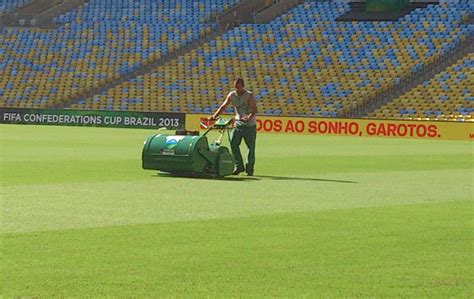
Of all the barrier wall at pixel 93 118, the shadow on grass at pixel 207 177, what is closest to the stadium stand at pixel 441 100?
the barrier wall at pixel 93 118

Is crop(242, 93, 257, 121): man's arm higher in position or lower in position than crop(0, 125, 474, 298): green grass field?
higher

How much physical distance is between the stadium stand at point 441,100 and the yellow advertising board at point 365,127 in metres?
2.64

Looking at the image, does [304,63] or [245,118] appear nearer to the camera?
[245,118]

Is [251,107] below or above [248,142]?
above

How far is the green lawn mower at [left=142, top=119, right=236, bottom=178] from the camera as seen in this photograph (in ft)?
68.5

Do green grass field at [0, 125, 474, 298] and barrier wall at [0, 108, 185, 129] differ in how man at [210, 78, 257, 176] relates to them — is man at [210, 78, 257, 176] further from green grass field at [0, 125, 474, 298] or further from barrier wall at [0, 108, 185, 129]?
barrier wall at [0, 108, 185, 129]

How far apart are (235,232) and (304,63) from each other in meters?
43.1

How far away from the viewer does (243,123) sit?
2220 cm

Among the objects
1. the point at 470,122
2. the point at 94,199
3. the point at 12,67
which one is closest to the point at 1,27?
the point at 12,67

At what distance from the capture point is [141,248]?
447 inches

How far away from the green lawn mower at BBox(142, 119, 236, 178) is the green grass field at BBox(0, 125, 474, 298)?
33 centimetres

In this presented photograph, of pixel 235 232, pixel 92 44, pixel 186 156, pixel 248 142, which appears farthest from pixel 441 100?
pixel 235 232

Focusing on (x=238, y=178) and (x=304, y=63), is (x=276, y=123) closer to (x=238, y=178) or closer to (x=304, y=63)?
(x=304, y=63)

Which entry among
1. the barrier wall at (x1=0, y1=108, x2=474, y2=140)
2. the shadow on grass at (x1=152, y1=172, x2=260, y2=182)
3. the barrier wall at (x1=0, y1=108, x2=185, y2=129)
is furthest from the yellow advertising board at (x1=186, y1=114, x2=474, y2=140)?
the shadow on grass at (x1=152, y1=172, x2=260, y2=182)
